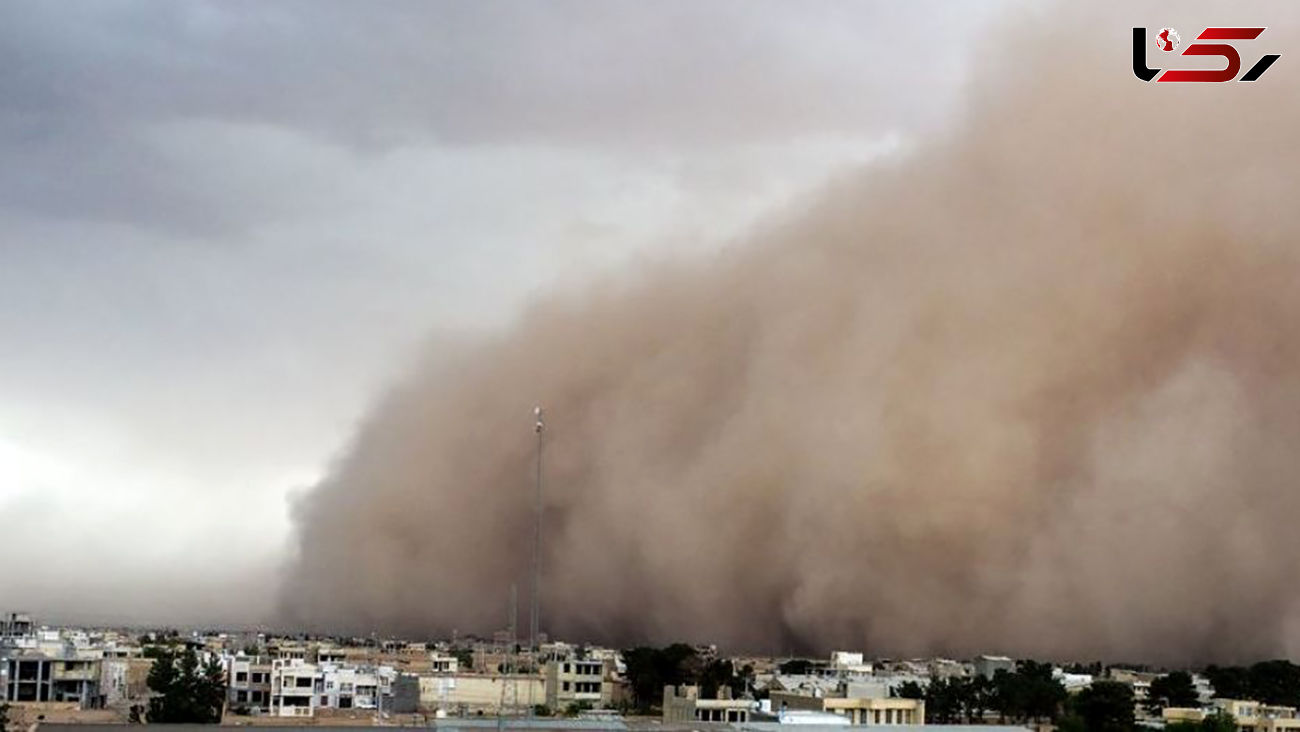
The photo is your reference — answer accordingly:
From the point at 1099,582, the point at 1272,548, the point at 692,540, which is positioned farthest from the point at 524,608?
the point at 1272,548

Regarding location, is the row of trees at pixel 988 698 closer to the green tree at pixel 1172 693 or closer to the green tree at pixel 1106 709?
the green tree at pixel 1106 709

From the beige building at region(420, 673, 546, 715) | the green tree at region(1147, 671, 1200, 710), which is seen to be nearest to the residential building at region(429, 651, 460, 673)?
the beige building at region(420, 673, 546, 715)

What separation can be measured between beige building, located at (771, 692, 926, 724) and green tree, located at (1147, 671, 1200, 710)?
4267 mm

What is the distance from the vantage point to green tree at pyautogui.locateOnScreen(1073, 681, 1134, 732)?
57.9 ft

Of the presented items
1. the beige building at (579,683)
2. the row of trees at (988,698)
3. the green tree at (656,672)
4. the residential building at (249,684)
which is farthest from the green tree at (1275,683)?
the residential building at (249,684)

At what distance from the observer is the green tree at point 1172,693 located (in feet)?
66.0

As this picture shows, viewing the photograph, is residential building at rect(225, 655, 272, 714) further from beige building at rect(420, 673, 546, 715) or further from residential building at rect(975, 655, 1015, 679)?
residential building at rect(975, 655, 1015, 679)

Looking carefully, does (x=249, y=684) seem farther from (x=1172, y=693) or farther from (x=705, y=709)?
(x=1172, y=693)

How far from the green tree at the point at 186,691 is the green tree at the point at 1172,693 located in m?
9.87

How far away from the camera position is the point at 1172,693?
2039 centimetres

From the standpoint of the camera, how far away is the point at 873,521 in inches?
1092

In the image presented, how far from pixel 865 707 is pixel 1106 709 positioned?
9.66 ft

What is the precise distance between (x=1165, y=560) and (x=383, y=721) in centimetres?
1381

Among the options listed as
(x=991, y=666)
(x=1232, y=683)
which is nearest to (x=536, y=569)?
(x=991, y=666)
